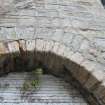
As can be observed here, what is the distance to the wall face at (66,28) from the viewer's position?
2.65 m

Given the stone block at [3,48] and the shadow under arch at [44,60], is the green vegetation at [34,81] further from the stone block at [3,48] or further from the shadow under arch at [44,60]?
the stone block at [3,48]

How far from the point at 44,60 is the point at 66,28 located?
45 centimetres

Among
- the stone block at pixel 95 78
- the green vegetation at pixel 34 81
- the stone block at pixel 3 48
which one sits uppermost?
the stone block at pixel 3 48

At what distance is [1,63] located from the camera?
8.64 ft

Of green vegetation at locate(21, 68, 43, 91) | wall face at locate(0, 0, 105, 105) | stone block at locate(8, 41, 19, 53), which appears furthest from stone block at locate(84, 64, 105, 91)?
stone block at locate(8, 41, 19, 53)

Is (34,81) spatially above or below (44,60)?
below

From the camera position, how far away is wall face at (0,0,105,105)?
2.65m

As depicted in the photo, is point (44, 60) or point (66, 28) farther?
point (66, 28)

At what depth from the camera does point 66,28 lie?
2941 millimetres

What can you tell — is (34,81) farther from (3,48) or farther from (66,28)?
(66,28)

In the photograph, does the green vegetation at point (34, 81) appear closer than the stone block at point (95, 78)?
No

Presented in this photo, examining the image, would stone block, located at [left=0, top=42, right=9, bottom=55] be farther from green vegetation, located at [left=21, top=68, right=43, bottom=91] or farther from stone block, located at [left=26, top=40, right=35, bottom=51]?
green vegetation, located at [left=21, top=68, right=43, bottom=91]

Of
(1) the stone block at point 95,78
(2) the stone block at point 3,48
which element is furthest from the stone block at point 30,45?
(1) the stone block at point 95,78

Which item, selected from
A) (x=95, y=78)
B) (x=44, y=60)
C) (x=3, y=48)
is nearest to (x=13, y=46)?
(x=3, y=48)
